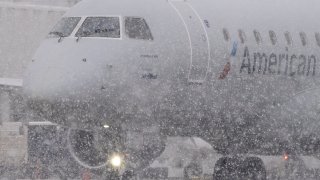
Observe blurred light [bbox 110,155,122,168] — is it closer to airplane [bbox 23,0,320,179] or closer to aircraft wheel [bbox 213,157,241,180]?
airplane [bbox 23,0,320,179]

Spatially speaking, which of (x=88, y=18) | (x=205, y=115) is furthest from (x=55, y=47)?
(x=205, y=115)

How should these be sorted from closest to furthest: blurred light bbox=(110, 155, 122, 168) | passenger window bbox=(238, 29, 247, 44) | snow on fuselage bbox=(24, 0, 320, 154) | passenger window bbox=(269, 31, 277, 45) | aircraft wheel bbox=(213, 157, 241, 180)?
snow on fuselage bbox=(24, 0, 320, 154)
blurred light bbox=(110, 155, 122, 168)
passenger window bbox=(238, 29, 247, 44)
passenger window bbox=(269, 31, 277, 45)
aircraft wheel bbox=(213, 157, 241, 180)

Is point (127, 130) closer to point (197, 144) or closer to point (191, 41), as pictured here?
point (191, 41)

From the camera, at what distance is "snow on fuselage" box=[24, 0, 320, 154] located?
11.3 meters

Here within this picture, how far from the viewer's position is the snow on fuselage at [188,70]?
1126 centimetres

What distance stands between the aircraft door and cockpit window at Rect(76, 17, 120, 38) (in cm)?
100

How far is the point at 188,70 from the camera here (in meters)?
11.9

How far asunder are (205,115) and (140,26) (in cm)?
159

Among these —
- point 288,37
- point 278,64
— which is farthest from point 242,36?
point 288,37

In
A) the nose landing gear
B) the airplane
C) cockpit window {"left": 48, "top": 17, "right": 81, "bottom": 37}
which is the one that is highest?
cockpit window {"left": 48, "top": 17, "right": 81, "bottom": 37}

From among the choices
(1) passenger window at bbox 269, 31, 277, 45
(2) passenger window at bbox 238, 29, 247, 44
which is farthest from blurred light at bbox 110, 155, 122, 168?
(1) passenger window at bbox 269, 31, 277, 45

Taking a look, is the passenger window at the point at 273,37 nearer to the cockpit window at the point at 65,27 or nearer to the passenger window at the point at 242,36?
the passenger window at the point at 242,36

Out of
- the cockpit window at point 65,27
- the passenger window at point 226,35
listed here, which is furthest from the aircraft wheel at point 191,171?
the cockpit window at point 65,27

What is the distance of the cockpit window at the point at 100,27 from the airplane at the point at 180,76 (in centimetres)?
1
